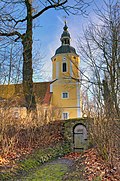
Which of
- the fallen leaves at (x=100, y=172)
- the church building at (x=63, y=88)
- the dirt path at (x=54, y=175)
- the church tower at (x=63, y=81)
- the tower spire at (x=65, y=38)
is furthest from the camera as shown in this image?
the tower spire at (x=65, y=38)

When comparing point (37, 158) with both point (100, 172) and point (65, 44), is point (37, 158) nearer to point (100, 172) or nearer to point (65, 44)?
point (100, 172)

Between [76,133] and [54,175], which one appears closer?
[54,175]

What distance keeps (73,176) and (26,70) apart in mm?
6926

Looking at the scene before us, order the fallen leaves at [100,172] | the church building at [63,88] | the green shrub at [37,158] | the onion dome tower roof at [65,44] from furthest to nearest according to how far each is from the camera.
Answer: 1. the onion dome tower roof at [65,44]
2. the church building at [63,88]
3. the green shrub at [37,158]
4. the fallen leaves at [100,172]

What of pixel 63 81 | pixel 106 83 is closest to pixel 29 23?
pixel 106 83

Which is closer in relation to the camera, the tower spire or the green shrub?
the green shrub

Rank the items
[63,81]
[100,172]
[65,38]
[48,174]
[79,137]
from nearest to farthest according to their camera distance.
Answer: [100,172]
[48,174]
[79,137]
[63,81]
[65,38]

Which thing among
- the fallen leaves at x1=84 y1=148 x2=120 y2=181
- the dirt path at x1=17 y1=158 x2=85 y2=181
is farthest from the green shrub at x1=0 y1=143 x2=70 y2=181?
the fallen leaves at x1=84 y1=148 x2=120 y2=181

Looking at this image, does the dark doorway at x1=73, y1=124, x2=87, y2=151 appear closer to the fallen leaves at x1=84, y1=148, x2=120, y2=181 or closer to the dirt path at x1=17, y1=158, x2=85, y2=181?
the dirt path at x1=17, y1=158, x2=85, y2=181

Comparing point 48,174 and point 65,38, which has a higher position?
point 65,38

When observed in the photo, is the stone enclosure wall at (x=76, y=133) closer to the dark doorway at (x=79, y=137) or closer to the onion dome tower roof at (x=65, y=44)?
the dark doorway at (x=79, y=137)

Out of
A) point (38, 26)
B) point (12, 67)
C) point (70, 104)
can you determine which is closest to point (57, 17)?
point (38, 26)

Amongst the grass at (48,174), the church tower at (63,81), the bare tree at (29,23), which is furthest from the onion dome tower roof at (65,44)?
the grass at (48,174)

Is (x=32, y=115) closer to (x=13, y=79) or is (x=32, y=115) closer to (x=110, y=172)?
(x=13, y=79)
